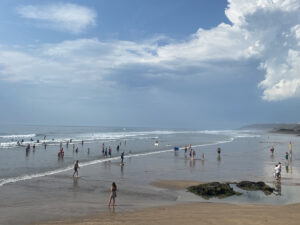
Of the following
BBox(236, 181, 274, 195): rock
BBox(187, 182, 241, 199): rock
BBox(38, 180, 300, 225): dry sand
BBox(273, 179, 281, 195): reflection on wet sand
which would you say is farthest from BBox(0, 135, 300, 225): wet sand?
BBox(236, 181, 274, 195): rock

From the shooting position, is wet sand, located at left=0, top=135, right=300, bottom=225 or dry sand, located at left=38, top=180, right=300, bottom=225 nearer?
dry sand, located at left=38, top=180, right=300, bottom=225

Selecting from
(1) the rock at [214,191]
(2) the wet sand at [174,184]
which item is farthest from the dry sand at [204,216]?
(2) the wet sand at [174,184]

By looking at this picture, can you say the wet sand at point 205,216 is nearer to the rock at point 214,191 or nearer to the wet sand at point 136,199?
the wet sand at point 136,199

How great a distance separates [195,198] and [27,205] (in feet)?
31.4

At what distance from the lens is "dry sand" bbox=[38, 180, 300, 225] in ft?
37.1

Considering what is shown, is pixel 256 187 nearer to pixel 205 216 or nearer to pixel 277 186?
pixel 277 186

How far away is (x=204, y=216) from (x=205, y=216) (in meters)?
0.05

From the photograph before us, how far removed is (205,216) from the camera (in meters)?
12.0

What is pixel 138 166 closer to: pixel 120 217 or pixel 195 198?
pixel 195 198

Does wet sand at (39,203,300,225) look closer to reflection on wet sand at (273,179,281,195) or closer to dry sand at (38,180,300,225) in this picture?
dry sand at (38,180,300,225)

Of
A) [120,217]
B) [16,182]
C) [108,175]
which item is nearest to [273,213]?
[120,217]

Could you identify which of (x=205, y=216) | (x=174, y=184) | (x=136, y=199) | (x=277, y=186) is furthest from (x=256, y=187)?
(x=136, y=199)

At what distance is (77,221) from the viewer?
11.5m

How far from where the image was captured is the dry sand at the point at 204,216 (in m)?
11.3
